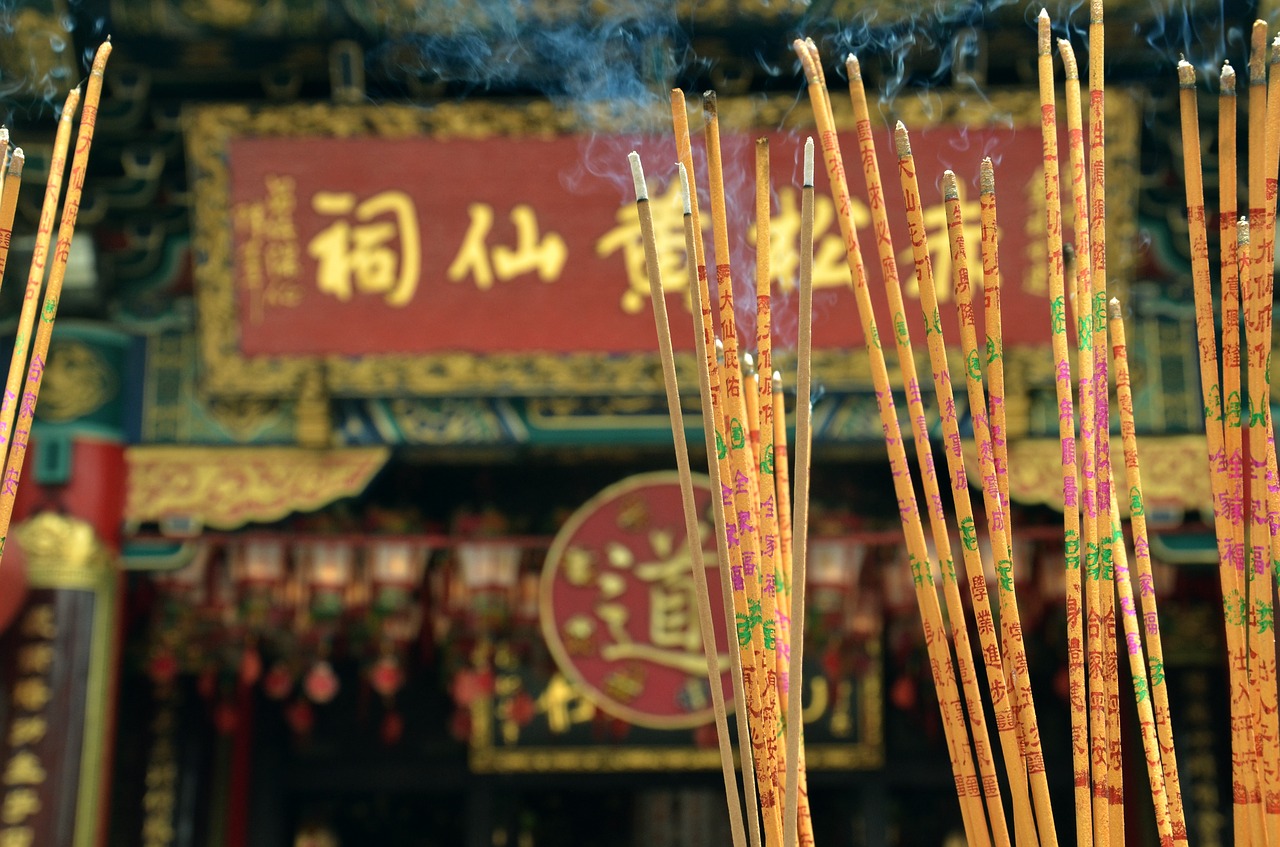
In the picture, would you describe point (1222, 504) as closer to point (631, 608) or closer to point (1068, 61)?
point (1068, 61)

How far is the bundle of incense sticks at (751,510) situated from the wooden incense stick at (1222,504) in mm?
355

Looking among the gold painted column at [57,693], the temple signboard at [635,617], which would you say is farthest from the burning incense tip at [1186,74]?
the gold painted column at [57,693]

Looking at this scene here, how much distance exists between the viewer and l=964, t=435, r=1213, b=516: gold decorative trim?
335cm

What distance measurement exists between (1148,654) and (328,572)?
2.57 m

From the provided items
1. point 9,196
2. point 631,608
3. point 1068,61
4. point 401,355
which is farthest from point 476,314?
point 1068,61

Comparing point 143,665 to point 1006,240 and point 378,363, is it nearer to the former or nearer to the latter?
point 378,363

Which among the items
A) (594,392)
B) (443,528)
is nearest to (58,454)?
(443,528)

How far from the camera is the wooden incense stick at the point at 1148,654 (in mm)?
1161

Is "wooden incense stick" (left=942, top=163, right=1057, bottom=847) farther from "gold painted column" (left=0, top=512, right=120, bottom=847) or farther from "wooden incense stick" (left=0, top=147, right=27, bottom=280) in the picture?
"gold painted column" (left=0, top=512, right=120, bottom=847)

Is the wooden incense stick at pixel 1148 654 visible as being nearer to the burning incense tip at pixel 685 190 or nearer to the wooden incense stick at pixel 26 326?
the burning incense tip at pixel 685 190

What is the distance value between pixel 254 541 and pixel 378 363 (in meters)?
0.52

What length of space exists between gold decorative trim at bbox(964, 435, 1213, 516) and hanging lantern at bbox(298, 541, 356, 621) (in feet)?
4.96

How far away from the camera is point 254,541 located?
346 centimetres

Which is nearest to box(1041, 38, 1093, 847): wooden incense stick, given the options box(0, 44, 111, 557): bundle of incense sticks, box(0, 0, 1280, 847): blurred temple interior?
box(0, 44, 111, 557): bundle of incense sticks
